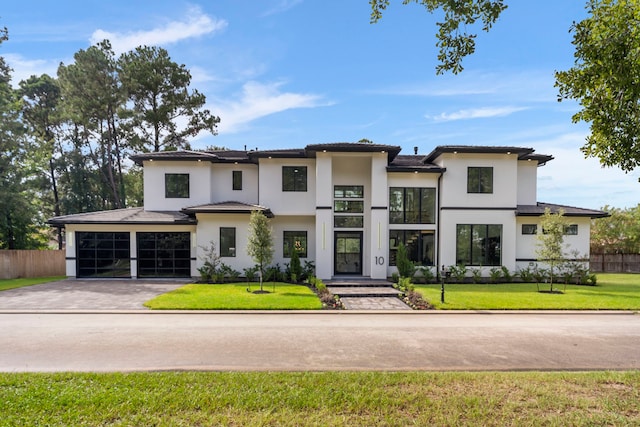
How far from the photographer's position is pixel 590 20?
531cm

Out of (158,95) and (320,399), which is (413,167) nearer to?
(320,399)

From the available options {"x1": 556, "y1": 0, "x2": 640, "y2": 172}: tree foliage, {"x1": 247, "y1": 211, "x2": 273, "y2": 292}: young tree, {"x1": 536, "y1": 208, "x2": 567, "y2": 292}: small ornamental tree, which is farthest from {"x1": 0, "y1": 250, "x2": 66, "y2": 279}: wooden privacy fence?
{"x1": 536, "y1": 208, "x2": 567, "y2": 292}: small ornamental tree

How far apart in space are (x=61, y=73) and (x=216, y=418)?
31661 mm

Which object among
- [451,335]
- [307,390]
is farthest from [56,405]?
[451,335]

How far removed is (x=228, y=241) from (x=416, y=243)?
409 inches

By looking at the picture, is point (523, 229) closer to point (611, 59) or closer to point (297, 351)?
point (611, 59)

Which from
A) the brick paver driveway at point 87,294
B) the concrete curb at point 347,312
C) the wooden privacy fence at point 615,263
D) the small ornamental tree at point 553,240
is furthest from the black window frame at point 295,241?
the wooden privacy fence at point 615,263

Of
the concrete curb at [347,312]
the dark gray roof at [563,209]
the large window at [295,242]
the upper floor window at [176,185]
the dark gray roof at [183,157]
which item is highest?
the dark gray roof at [183,157]

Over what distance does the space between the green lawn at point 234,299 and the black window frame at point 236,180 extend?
22.2 ft

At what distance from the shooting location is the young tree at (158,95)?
26.2 m

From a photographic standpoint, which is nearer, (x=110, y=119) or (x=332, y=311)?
(x=332, y=311)

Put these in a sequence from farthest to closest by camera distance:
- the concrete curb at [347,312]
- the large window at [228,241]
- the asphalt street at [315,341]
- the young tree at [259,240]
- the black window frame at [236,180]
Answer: the black window frame at [236,180], the large window at [228,241], the young tree at [259,240], the concrete curb at [347,312], the asphalt street at [315,341]

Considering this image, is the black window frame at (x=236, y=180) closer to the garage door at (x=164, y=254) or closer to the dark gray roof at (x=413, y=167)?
the garage door at (x=164, y=254)

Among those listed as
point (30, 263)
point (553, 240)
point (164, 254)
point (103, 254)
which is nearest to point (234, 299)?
point (164, 254)
